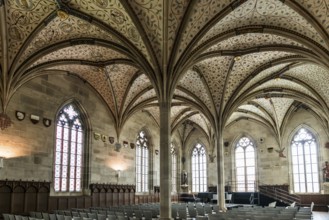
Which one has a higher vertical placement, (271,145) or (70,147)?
(271,145)

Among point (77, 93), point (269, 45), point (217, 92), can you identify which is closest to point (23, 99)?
point (77, 93)

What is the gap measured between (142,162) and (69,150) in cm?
1003

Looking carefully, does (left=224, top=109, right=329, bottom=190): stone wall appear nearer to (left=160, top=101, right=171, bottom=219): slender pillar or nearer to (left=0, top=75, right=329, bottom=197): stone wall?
(left=0, top=75, right=329, bottom=197): stone wall

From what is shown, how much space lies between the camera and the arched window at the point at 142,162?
29828 mm

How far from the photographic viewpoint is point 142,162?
30609 mm

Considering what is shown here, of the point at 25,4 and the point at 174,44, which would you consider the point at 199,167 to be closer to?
the point at 174,44

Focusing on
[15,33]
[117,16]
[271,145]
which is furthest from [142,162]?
[117,16]

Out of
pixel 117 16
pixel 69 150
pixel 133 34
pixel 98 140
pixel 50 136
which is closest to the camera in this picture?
pixel 117 16

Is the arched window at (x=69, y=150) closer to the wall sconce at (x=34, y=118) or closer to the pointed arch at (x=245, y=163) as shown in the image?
the wall sconce at (x=34, y=118)

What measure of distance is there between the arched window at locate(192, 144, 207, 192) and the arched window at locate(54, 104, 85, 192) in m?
17.7

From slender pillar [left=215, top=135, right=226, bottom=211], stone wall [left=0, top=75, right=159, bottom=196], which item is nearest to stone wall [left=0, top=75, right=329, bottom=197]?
stone wall [left=0, top=75, right=159, bottom=196]

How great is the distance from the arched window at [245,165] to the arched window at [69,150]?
18.6m

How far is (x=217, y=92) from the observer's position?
2242 centimetres

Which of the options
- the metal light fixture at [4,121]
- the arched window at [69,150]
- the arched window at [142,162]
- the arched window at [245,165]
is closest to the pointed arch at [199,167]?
the arched window at [245,165]
